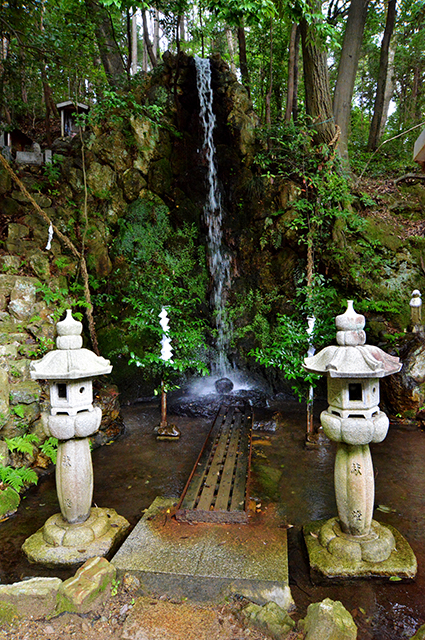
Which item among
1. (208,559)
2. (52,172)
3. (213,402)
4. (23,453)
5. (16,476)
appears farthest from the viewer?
(52,172)

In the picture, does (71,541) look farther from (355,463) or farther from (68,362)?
(355,463)

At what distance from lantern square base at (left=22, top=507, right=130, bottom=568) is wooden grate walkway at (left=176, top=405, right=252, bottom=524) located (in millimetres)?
828

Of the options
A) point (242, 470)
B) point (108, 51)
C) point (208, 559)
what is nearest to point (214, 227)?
point (108, 51)

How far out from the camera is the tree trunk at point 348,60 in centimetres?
1034

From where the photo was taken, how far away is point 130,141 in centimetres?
1100

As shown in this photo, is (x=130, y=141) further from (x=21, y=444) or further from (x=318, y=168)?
(x=21, y=444)

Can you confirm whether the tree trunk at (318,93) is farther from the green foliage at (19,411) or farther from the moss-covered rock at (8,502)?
the moss-covered rock at (8,502)

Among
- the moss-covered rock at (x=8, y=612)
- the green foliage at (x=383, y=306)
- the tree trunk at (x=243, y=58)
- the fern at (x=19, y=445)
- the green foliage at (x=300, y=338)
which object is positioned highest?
the tree trunk at (x=243, y=58)

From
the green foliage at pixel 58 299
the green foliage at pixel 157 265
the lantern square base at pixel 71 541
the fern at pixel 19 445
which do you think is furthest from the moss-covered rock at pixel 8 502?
the green foliage at pixel 157 265

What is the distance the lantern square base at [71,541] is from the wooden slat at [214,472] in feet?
3.34

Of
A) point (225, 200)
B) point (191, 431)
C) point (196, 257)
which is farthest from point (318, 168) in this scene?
point (191, 431)

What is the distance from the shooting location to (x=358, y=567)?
140 inches

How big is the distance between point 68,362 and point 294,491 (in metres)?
3.69

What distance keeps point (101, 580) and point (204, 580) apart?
0.94 metres
